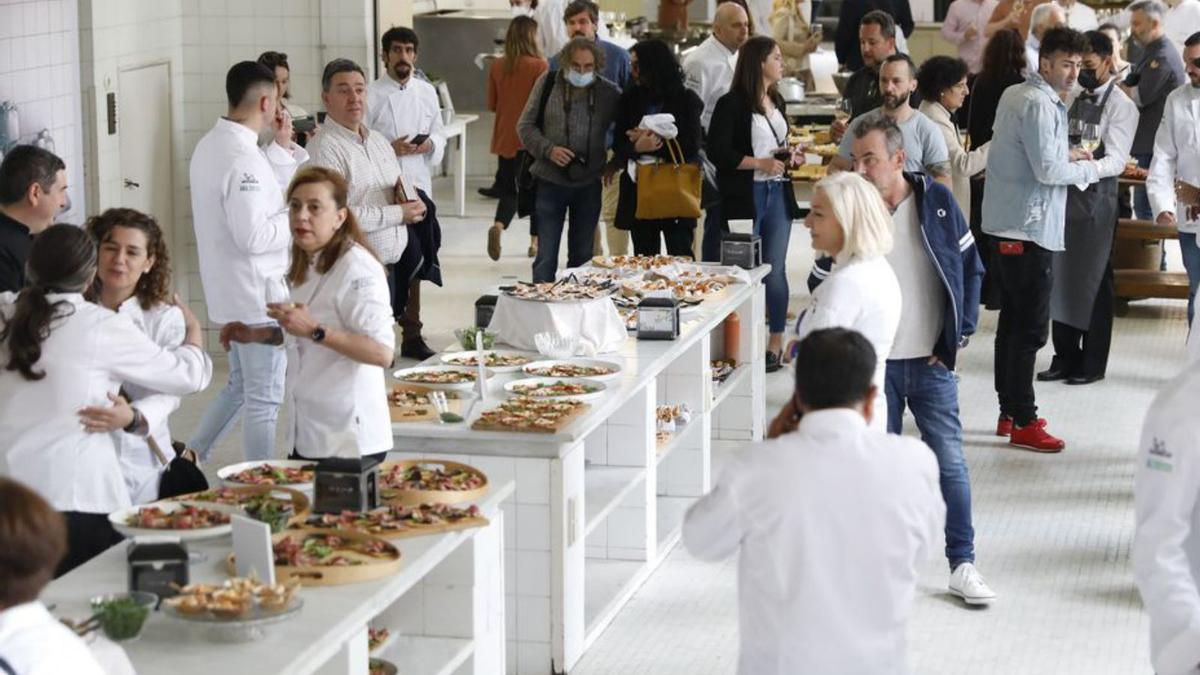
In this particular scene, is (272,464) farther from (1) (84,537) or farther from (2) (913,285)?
(2) (913,285)

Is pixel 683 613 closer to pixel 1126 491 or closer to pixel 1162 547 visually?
pixel 1126 491

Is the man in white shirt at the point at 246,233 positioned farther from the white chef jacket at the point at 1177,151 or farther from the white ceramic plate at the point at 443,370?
the white chef jacket at the point at 1177,151

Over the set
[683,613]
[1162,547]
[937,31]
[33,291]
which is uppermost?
[937,31]

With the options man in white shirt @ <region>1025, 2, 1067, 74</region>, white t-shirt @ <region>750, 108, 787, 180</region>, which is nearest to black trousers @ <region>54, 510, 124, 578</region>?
white t-shirt @ <region>750, 108, 787, 180</region>

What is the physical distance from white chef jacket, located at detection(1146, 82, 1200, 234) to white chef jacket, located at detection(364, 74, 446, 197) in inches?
139

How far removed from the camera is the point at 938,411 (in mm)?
6371

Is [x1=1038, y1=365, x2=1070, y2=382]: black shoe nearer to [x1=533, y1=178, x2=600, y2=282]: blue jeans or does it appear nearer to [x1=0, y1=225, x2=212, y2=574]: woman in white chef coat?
[x1=533, y1=178, x2=600, y2=282]: blue jeans

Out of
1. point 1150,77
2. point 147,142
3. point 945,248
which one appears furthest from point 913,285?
point 1150,77

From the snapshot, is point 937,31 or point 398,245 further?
point 937,31

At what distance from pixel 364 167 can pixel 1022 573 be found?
10.3 ft

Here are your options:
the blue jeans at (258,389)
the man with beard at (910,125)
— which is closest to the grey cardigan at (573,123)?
the man with beard at (910,125)

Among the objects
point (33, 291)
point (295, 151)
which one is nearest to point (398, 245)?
point (295, 151)

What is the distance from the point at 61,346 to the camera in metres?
4.68

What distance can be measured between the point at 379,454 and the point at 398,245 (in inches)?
127
